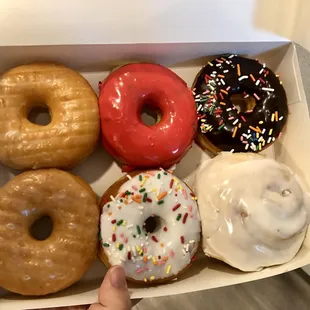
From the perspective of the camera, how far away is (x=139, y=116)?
4.98ft

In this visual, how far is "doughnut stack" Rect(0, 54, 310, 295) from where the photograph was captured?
1377mm

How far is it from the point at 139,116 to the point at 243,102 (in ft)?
1.43

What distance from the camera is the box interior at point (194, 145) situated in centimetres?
141

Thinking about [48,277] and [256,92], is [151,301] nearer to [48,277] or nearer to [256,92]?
[48,277]

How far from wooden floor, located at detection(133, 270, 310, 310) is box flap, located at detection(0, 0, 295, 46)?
0.96 metres

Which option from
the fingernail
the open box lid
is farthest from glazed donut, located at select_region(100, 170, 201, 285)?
the open box lid

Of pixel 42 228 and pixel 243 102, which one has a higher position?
pixel 243 102

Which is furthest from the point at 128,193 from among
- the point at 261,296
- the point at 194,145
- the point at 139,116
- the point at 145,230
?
the point at 261,296

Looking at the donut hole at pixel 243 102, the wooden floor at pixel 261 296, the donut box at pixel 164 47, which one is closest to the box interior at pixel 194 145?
the donut box at pixel 164 47

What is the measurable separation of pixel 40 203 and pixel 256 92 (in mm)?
823

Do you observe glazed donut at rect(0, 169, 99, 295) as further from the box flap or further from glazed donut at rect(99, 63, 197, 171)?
the box flap

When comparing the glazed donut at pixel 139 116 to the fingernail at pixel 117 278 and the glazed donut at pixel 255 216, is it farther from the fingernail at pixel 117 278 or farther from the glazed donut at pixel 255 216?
the fingernail at pixel 117 278

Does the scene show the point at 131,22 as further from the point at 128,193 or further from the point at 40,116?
the point at 128,193

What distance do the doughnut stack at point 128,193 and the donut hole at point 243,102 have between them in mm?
168
